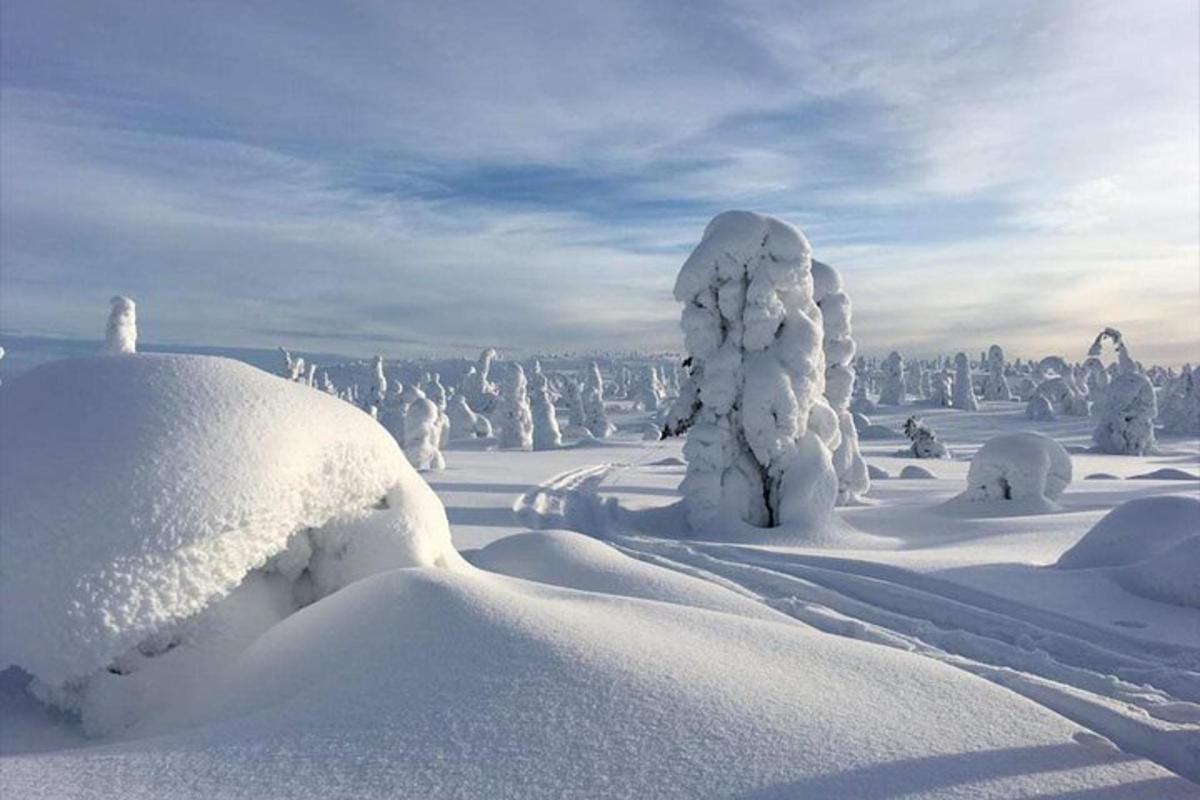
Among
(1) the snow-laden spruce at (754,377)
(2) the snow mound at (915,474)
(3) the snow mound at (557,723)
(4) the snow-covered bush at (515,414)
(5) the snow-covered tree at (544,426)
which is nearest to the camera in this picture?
(3) the snow mound at (557,723)

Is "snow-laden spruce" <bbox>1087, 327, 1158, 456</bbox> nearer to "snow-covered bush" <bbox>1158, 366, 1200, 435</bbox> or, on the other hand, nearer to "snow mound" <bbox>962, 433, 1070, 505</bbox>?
"snow-covered bush" <bbox>1158, 366, 1200, 435</bbox>

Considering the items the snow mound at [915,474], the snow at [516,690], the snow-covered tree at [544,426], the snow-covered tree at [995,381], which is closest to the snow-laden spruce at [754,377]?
the snow at [516,690]

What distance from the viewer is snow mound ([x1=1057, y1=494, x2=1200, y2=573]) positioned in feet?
33.9

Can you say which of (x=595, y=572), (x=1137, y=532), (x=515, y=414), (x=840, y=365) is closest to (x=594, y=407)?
(x=515, y=414)

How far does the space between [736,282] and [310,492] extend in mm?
13274

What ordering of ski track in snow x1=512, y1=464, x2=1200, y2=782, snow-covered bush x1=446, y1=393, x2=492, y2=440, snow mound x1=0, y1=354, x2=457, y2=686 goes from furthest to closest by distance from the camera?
snow-covered bush x1=446, y1=393, x2=492, y2=440 → ski track in snow x1=512, y1=464, x2=1200, y2=782 → snow mound x1=0, y1=354, x2=457, y2=686

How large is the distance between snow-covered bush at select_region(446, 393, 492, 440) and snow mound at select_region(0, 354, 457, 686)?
173 ft

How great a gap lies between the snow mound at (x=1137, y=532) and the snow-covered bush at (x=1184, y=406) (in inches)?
2019

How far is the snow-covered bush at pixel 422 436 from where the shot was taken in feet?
102

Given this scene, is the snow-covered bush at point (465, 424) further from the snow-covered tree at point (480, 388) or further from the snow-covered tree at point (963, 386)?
the snow-covered tree at point (963, 386)

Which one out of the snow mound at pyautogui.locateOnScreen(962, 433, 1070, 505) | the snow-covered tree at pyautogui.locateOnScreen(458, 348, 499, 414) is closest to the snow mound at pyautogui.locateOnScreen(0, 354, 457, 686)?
the snow mound at pyautogui.locateOnScreen(962, 433, 1070, 505)

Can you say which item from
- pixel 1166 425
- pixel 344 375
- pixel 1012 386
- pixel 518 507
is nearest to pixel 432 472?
pixel 518 507

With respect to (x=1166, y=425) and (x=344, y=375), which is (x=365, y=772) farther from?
(x=344, y=375)

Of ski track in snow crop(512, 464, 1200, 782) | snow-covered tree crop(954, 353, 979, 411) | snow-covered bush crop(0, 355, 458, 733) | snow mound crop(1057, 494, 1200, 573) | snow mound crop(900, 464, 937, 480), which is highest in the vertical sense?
snow-covered tree crop(954, 353, 979, 411)
